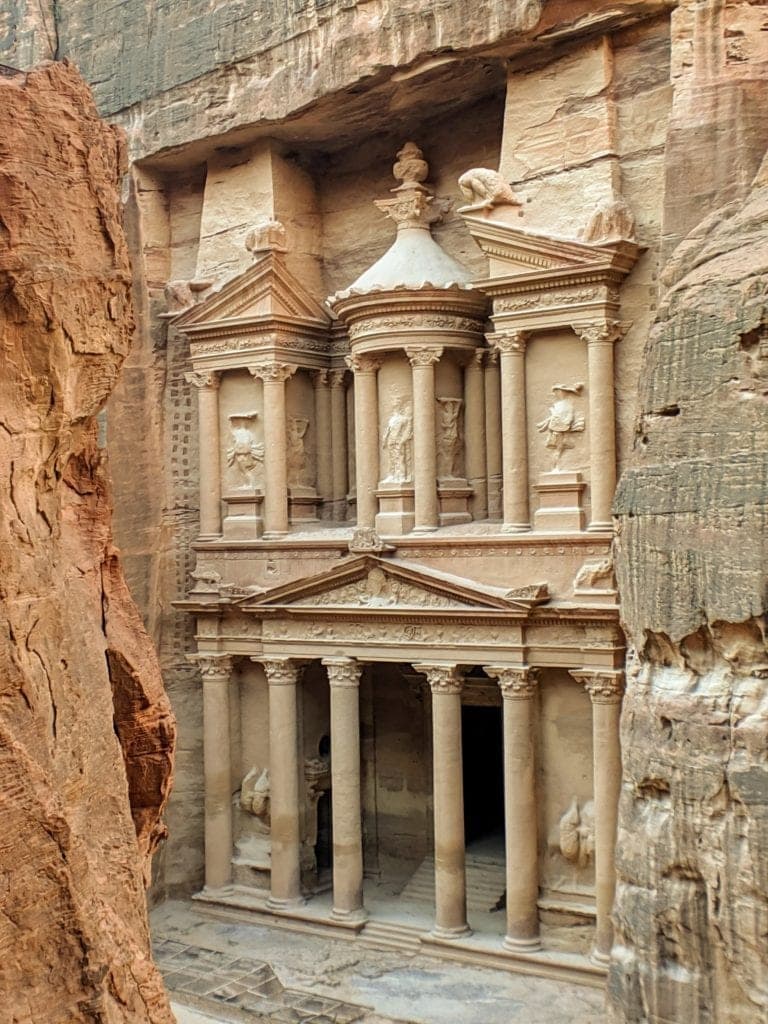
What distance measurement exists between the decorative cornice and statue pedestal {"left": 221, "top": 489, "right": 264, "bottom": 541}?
2061 millimetres

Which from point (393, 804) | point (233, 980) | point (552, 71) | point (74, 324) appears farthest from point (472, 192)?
point (74, 324)

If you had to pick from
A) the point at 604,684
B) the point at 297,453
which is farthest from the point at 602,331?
the point at 297,453

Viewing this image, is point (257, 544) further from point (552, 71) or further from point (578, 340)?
point (552, 71)

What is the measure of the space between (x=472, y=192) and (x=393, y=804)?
987cm

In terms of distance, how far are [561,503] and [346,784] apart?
5.32m

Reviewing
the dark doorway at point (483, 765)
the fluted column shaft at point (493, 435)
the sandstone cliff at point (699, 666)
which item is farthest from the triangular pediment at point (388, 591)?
the sandstone cliff at point (699, 666)

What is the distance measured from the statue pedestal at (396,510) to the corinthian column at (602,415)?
2940 mm

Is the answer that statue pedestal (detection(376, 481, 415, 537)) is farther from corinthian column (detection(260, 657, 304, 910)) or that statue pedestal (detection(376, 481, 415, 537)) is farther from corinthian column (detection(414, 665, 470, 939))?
corinthian column (detection(260, 657, 304, 910))

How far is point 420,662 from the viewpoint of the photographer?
1628 centimetres

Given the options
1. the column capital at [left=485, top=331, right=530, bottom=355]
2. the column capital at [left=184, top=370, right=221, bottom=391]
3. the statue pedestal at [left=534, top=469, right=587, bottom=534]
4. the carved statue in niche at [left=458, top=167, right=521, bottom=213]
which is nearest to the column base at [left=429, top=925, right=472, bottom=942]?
the statue pedestal at [left=534, top=469, right=587, bottom=534]

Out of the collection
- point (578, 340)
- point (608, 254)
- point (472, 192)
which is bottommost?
point (578, 340)

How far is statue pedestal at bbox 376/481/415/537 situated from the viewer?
1700 cm

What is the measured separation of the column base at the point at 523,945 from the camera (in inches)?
604

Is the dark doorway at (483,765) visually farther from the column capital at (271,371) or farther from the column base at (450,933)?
the column capital at (271,371)
